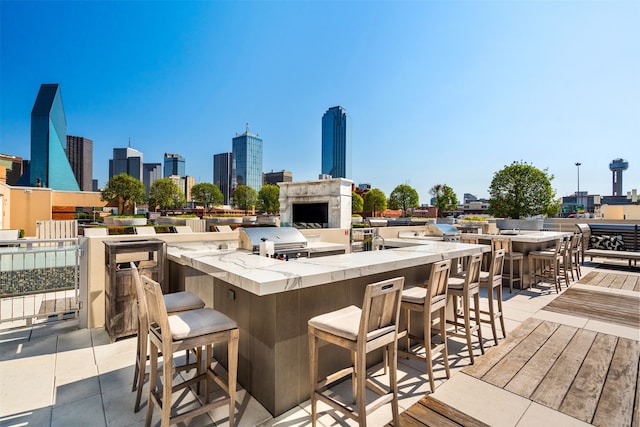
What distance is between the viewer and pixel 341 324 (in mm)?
1688

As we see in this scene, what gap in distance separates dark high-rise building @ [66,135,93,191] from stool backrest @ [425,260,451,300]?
10555 cm

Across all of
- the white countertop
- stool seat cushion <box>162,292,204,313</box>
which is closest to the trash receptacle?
the white countertop

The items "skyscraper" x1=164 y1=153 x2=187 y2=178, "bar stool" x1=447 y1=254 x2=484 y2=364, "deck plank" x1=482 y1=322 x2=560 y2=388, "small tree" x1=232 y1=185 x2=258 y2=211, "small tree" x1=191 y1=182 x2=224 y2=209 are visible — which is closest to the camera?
"deck plank" x1=482 y1=322 x2=560 y2=388

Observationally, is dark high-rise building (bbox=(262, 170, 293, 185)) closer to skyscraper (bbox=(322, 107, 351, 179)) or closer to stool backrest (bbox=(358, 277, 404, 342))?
skyscraper (bbox=(322, 107, 351, 179))

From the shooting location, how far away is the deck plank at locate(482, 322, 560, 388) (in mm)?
2438

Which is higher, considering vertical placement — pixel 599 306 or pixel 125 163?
pixel 125 163

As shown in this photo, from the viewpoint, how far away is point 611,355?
2.88 metres

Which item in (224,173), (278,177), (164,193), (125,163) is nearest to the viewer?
(164,193)

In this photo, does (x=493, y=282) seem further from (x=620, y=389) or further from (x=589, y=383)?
(x=620, y=389)

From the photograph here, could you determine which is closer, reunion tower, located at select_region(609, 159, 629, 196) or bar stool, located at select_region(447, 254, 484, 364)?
bar stool, located at select_region(447, 254, 484, 364)

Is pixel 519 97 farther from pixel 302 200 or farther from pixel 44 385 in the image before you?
pixel 44 385

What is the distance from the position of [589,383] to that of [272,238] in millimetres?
3404

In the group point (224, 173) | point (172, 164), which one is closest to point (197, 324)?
point (224, 173)

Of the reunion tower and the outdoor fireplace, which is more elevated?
the reunion tower
